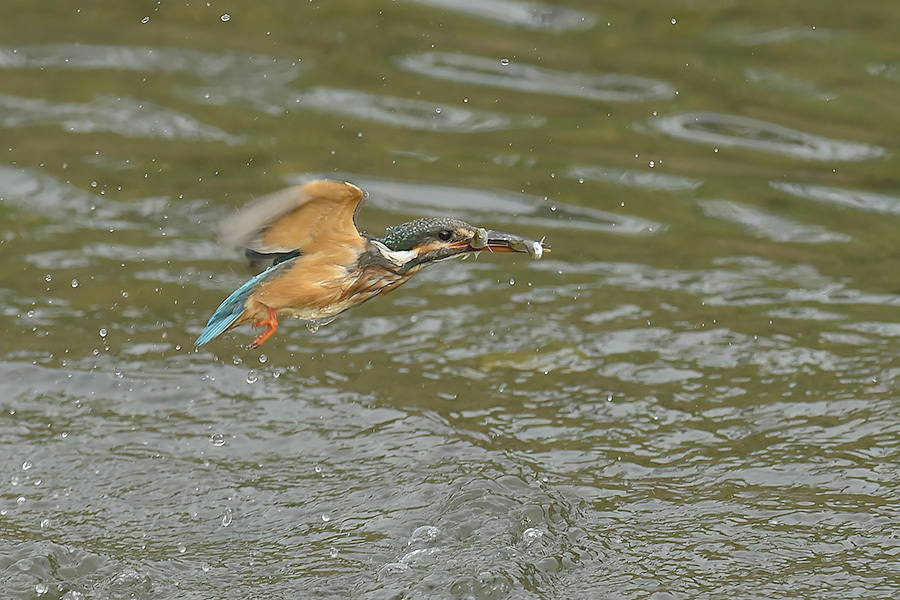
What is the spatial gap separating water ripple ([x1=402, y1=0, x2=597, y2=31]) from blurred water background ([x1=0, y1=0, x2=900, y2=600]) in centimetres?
3

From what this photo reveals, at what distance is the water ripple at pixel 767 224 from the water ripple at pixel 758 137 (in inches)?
Answer: 24.9

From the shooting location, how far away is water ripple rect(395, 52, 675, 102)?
7.96 metres

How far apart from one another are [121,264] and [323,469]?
2013mm

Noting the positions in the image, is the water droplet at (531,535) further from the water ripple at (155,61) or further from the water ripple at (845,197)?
the water ripple at (155,61)

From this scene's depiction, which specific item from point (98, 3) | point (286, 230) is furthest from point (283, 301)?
point (98, 3)

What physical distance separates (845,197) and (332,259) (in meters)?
3.84

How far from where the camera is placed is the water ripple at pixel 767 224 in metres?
6.74

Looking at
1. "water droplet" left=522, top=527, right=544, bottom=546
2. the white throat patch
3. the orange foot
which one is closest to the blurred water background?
"water droplet" left=522, top=527, right=544, bottom=546

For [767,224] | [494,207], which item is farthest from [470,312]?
[767,224]

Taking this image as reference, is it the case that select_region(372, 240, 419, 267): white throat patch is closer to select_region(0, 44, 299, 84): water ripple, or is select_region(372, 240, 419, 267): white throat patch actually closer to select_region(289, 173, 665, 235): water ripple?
select_region(289, 173, 665, 235): water ripple

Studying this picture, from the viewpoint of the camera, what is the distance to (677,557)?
4332 mm

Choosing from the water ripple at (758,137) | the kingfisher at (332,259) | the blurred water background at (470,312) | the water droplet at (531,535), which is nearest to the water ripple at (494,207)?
the blurred water background at (470,312)

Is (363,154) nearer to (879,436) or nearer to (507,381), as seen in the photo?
(507,381)

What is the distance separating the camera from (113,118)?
7738 mm
